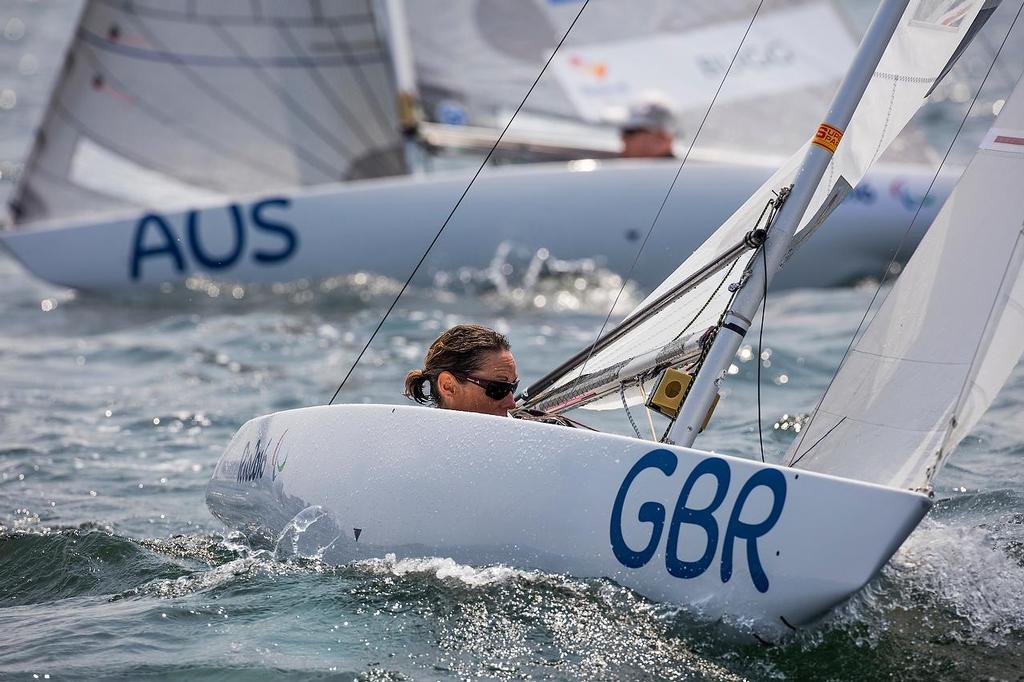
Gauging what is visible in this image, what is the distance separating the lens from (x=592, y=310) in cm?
599

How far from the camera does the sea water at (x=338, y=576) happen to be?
95.8 inches

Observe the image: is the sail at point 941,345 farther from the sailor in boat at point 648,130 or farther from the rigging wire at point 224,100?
the rigging wire at point 224,100

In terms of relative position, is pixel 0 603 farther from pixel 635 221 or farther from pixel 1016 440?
pixel 635 221

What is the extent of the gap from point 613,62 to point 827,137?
200 inches

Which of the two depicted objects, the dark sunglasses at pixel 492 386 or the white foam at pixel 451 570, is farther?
the dark sunglasses at pixel 492 386

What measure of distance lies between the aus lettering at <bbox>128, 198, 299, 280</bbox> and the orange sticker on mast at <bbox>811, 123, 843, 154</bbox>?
4065 millimetres

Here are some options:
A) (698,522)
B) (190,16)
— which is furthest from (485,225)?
(698,522)

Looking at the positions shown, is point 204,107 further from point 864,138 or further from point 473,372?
point 864,138

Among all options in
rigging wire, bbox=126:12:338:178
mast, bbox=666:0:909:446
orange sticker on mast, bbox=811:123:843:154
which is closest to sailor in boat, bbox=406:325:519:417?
mast, bbox=666:0:909:446

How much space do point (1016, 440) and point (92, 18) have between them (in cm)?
561

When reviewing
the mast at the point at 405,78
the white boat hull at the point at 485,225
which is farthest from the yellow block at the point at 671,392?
the mast at the point at 405,78

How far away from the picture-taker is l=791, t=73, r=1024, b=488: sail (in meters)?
2.49

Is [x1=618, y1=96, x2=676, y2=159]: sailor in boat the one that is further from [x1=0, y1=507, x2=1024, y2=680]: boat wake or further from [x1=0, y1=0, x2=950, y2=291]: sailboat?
[x1=0, y1=507, x2=1024, y2=680]: boat wake

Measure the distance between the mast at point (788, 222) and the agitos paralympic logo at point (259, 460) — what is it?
2.93 ft
